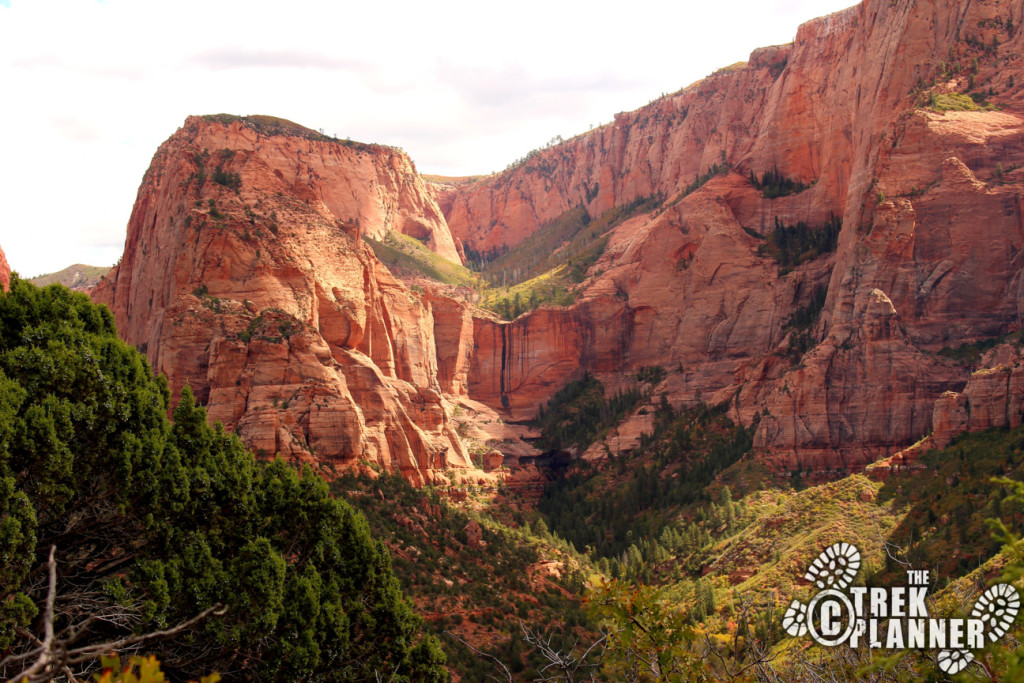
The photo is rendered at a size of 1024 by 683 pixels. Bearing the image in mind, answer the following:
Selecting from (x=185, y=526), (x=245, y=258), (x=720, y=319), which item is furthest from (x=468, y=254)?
(x=185, y=526)

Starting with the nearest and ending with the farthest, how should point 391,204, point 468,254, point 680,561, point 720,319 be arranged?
1. point 680,561
2. point 720,319
3. point 391,204
4. point 468,254

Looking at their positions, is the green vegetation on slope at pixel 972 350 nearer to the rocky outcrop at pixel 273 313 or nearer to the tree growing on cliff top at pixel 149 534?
the rocky outcrop at pixel 273 313

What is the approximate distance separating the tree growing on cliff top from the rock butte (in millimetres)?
28793

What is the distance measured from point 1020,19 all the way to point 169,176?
250 ft

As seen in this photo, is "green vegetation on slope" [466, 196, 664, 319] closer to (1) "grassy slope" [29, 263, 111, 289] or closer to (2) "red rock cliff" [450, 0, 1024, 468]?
(2) "red rock cliff" [450, 0, 1024, 468]

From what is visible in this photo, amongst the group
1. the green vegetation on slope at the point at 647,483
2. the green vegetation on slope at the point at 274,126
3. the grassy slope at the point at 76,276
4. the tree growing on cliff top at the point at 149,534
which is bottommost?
the green vegetation on slope at the point at 647,483

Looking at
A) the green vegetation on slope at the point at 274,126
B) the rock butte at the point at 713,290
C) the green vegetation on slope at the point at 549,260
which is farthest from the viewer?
the green vegetation on slope at the point at 549,260

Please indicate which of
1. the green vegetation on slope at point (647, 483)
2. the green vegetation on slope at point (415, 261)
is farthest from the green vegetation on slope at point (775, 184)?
the green vegetation on slope at point (415, 261)

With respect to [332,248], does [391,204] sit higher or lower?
higher

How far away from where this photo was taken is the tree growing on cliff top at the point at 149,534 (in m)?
22.0

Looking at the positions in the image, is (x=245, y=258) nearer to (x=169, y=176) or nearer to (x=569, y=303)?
(x=169, y=176)

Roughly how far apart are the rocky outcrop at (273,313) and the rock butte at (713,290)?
22cm

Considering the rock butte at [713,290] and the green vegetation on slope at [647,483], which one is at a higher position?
the rock butte at [713,290]

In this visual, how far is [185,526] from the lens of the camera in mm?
25234
